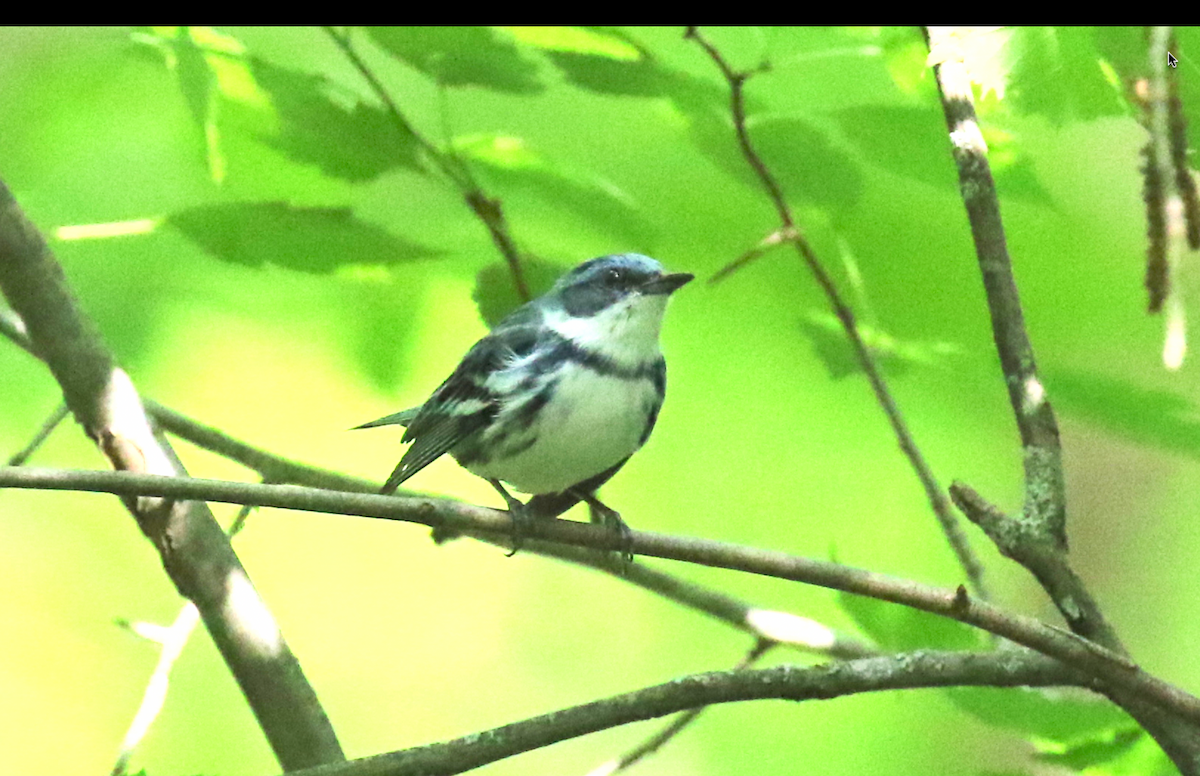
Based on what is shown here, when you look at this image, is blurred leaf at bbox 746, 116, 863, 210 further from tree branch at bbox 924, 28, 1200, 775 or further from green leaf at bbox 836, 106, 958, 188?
tree branch at bbox 924, 28, 1200, 775

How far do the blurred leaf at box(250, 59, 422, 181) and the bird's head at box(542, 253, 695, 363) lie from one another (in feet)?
1.05

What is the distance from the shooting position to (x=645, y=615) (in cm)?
288

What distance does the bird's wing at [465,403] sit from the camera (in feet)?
5.33

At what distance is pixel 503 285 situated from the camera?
64.6 inches

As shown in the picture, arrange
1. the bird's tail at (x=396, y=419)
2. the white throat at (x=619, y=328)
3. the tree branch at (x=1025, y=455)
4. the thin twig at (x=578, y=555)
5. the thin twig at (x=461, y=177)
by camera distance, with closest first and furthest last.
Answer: the tree branch at (x=1025, y=455) < the thin twig at (x=461, y=177) < the thin twig at (x=578, y=555) < the white throat at (x=619, y=328) < the bird's tail at (x=396, y=419)

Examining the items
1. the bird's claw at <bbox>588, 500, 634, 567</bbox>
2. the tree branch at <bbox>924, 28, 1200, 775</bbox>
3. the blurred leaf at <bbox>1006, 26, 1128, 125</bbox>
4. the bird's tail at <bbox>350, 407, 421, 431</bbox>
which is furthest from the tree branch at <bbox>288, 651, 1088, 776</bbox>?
the bird's tail at <bbox>350, 407, 421, 431</bbox>

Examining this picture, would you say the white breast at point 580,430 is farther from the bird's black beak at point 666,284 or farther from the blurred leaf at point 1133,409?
the blurred leaf at point 1133,409

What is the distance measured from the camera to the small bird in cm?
161

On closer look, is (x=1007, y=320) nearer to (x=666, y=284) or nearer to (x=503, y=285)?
(x=666, y=284)

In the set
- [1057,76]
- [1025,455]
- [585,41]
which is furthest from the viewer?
[585,41]

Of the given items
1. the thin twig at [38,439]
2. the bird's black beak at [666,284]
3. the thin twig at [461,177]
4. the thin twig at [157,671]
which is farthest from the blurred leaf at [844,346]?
the thin twig at [38,439]

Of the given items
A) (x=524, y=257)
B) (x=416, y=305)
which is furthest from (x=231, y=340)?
(x=524, y=257)

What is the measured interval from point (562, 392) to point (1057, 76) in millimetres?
796

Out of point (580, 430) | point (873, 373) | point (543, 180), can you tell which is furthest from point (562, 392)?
point (873, 373)
